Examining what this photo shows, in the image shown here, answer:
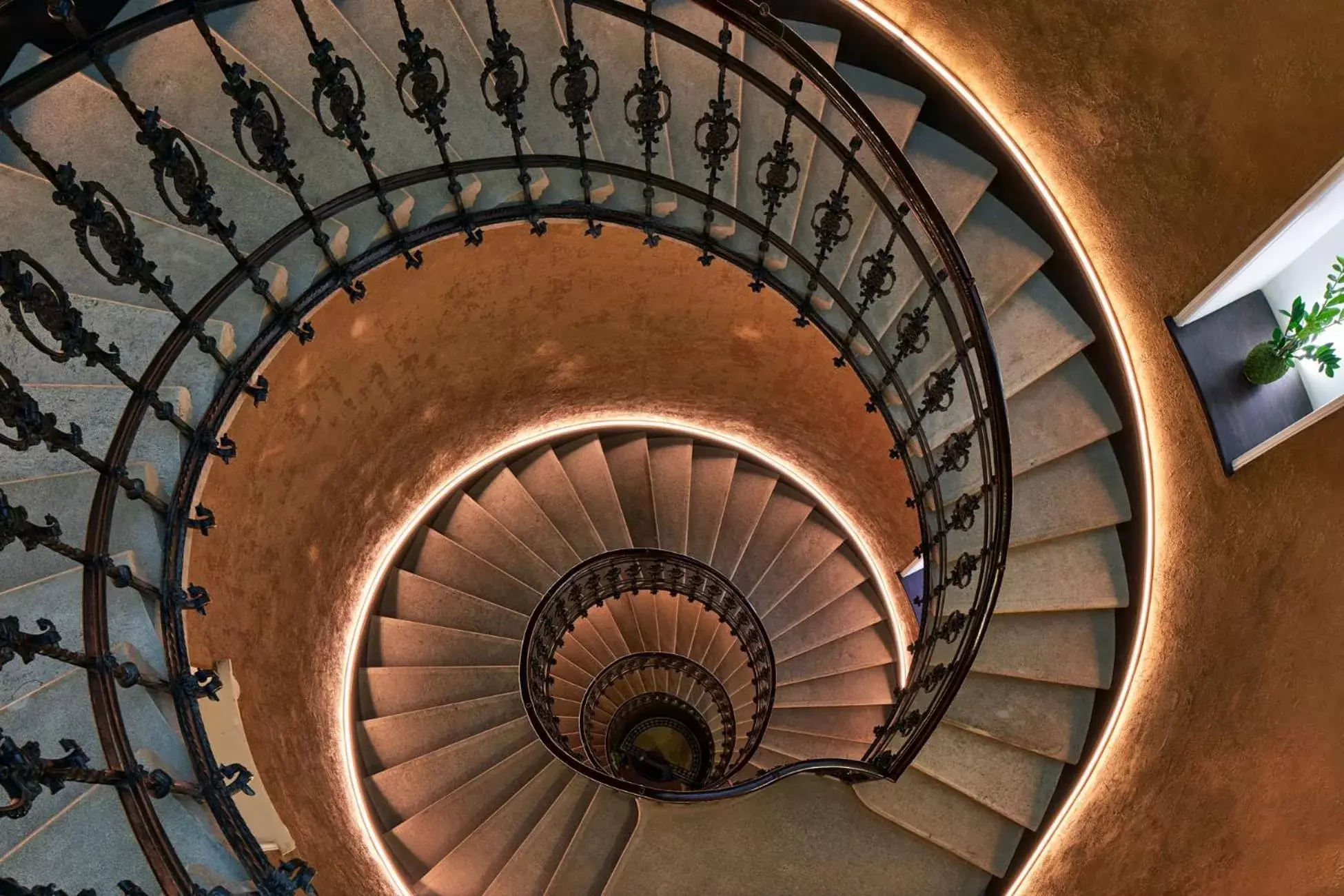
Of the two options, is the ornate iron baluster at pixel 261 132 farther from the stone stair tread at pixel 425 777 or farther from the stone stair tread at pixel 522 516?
the stone stair tread at pixel 425 777

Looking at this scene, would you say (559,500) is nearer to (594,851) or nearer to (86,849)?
(594,851)

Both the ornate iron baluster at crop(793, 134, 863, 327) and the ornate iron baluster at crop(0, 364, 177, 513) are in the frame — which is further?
the ornate iron baluster at crop(793, 134, 863, 327)

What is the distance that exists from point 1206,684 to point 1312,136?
9.90 feet

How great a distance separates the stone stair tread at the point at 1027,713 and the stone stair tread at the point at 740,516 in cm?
319

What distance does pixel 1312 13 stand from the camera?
374cm

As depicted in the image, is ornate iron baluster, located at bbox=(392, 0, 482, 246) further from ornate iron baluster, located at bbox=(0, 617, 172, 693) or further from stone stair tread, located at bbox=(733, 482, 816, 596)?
stone stair tread, located at bbox=(733, 482, 816, 596)

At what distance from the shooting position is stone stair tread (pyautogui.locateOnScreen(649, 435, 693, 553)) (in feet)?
27.1

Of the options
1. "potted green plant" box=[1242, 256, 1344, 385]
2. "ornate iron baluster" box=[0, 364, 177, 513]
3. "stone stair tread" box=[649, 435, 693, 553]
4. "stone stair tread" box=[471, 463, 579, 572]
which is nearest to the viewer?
"ornate iron baluster" box=[0, 364, 177, 513]

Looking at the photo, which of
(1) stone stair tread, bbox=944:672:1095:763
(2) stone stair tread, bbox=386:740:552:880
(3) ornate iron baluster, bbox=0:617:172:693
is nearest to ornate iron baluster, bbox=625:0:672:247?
(3) ornate iron baluster, bbox=0:617:172:693

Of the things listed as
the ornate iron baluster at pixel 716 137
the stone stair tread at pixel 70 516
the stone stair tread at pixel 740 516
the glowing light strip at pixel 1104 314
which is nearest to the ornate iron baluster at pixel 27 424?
the stone stair tread at pixel 70 516

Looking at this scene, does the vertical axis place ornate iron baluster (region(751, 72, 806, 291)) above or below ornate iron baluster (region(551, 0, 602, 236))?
below

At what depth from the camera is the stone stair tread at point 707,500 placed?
8.39 metres

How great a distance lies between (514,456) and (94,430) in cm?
482

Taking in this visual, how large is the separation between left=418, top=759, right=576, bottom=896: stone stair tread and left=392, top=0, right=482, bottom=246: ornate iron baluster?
15.9 ft
